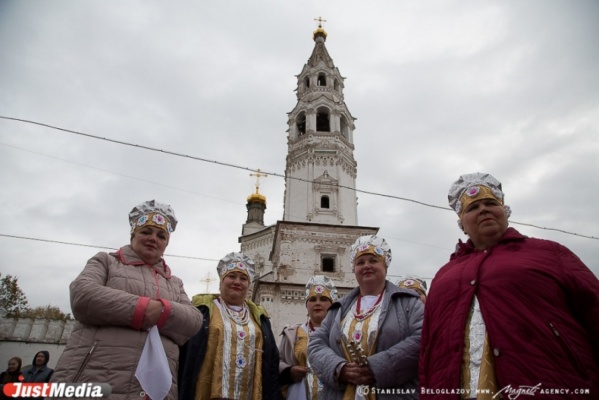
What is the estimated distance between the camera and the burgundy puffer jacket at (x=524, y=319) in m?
2.07

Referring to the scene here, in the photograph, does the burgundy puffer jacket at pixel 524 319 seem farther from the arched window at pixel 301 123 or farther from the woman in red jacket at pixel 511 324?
the arched window at pixel 301 123

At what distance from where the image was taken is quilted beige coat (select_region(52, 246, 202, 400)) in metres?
2.78

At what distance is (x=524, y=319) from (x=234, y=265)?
10.2ft

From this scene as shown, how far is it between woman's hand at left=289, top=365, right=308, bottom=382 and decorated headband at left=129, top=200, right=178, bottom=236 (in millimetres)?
2107

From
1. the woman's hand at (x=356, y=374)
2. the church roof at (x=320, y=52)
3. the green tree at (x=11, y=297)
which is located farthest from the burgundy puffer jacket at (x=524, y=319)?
the green tree at (x=11, y=297)

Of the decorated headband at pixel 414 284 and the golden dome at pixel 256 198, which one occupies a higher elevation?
the golden dome at pixel 256 198

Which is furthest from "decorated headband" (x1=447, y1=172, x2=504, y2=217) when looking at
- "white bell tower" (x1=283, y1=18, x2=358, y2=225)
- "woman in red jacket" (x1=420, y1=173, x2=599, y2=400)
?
"white bell tower" (x1=283, y1=18, x2=358, y2=225)

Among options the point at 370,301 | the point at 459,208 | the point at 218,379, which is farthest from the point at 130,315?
the point at 459,208

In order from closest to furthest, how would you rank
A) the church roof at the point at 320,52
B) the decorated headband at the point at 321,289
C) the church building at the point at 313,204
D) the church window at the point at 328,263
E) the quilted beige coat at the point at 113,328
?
the quilted beige coat at the point at 113,328 < the decorated headband at the point at 321,289 < the church building at the point at 313,204 < the church window at the point at 328,263 < the church roof at the point at 320,52

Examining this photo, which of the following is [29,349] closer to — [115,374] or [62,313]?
[62,313]

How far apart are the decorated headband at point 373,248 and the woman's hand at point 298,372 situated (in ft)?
4.79

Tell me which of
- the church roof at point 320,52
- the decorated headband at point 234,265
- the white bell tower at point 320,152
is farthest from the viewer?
the church roof at point 320,52

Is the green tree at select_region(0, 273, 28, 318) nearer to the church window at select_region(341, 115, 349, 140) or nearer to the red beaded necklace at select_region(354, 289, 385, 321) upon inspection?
the church window at select_region(341, 115, 349, 140)

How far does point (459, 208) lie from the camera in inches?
123
